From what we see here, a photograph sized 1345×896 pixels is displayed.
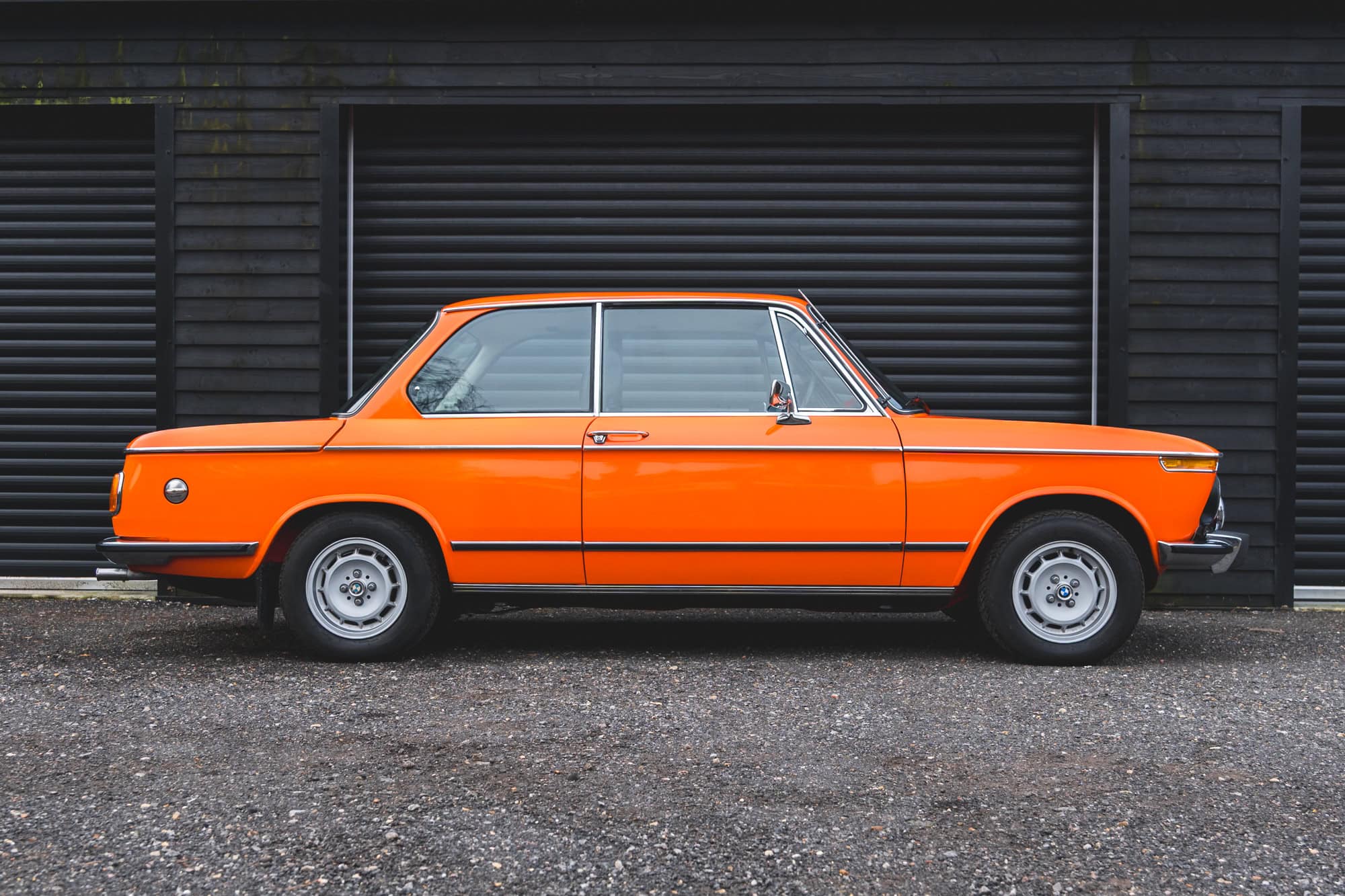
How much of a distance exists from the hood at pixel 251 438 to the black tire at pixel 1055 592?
3007mm

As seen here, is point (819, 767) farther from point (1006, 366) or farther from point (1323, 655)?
point (1006, 366)

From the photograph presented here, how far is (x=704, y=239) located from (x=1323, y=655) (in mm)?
4326

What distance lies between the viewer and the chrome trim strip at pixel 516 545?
494cm

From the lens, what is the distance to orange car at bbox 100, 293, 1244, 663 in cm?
492

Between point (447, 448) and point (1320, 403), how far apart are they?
18.8 feet

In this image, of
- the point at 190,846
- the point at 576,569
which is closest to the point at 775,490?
the point at 576,569

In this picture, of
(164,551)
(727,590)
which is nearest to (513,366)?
(727,590)

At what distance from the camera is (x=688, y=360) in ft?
17.0

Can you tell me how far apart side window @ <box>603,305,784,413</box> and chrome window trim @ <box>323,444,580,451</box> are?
1.07 ft

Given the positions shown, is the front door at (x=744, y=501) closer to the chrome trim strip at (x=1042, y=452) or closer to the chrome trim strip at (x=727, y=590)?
the chrome trim strip at (x=727, y=590)

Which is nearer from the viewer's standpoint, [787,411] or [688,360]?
[787,411]

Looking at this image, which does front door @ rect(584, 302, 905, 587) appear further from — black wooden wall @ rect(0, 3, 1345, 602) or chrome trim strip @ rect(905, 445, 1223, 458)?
black wooden wall @ rect(0, 3, 1345, 602)

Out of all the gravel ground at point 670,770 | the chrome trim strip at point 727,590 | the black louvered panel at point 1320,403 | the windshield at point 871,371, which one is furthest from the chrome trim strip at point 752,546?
the black louvered panel at point 1320,403

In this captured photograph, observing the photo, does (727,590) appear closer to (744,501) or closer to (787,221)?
(744,501)
